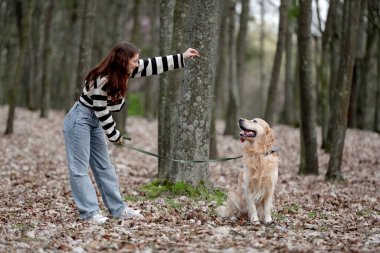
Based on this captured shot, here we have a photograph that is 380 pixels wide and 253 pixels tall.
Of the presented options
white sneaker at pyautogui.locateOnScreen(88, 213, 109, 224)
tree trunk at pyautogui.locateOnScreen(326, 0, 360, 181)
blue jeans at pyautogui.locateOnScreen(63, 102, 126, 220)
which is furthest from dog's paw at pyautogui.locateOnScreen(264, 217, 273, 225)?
tree trunk at pyautogui.locateOnScreen(326, 0, 360, 181)

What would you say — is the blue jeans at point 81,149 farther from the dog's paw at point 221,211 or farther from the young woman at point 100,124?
the dog's paw at point 221,211

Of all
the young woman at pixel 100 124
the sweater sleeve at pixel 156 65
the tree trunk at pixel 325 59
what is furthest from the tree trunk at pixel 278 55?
the young woman at pixel 100 124

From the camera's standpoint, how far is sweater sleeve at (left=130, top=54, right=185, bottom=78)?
25.5 feet

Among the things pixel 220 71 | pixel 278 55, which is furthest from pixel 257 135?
pixel 220 71

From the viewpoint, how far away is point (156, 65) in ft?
25.7

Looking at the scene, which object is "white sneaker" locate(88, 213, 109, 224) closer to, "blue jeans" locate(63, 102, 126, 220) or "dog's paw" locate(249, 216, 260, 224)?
"blue jeans" locate(63, 102, 126, 220)

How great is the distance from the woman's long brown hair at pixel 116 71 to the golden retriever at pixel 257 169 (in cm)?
161

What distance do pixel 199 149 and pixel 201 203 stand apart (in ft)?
2.69

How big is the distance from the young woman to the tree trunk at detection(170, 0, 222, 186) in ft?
2.77

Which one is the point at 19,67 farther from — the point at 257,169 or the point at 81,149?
the point at 257,169

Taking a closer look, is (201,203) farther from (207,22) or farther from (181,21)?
(181,21)

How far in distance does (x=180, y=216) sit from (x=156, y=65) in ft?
6.87

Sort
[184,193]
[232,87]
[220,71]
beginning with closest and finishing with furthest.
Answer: [184,193] < [232,87] < [220,71]

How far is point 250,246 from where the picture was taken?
19.8 feet
